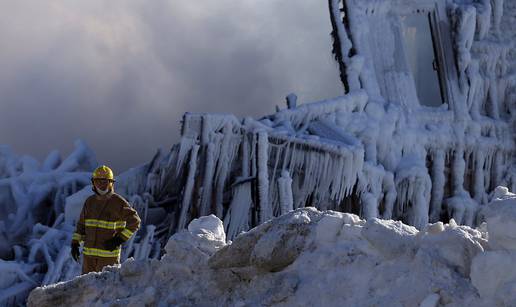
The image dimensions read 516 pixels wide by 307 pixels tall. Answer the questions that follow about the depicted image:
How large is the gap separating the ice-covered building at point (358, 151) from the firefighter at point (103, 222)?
21.8ft

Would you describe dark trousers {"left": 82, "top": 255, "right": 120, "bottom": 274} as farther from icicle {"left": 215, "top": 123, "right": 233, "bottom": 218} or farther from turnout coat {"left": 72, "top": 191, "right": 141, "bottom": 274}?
icicle {"left": 215, "top": 123, "right": 233, "bottom": 218}

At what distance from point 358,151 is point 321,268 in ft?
45.8

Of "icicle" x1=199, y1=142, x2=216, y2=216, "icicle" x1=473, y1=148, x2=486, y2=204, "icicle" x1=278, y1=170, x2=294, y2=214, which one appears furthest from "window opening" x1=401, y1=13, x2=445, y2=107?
"icicle" x1=199, y1=142, x2=216, y2=216

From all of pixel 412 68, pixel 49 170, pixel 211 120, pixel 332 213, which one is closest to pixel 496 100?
pixel 412 68

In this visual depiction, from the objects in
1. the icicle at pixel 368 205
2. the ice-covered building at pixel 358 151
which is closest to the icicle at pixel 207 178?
the ice-covered building at pixel 358 151

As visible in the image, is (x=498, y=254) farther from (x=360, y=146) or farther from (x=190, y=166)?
(x=360, y=146)

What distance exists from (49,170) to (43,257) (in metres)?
4.22

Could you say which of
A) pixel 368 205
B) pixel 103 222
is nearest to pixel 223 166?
pixel 368 205

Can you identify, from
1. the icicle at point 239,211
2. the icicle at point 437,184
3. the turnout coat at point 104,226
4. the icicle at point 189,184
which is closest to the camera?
the turnout coat at point 104,226

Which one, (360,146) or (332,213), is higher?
(332,213)

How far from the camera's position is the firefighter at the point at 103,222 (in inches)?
339

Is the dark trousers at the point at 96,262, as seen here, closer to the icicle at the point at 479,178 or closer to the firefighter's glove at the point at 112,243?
the firefighter's glove at the point at 112,243

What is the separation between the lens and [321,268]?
5230mm

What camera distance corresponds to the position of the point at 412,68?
2434 centimetres
